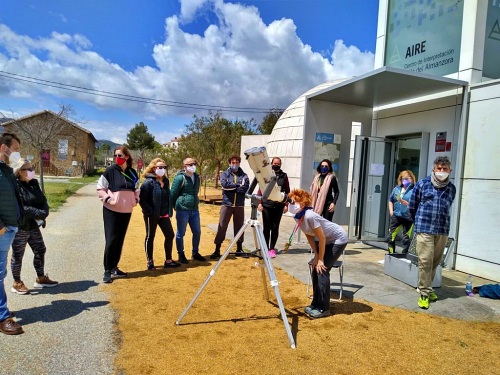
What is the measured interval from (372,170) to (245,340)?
6.18 m

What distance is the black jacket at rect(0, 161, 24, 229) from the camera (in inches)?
140

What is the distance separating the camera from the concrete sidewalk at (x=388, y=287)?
186 inches

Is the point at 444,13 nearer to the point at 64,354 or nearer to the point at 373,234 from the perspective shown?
the point at 373,234

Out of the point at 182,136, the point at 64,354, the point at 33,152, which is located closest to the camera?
the point at 64,354

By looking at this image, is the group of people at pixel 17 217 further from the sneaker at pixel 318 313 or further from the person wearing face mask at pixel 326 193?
the person wearing face mask at pixel 326 193

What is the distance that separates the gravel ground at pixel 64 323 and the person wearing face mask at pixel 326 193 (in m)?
4.04

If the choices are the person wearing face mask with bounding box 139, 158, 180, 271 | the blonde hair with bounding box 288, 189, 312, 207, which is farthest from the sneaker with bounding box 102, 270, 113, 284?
the blonde hair with bounding box 288, 189, 312, 207

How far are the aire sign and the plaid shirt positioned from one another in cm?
348

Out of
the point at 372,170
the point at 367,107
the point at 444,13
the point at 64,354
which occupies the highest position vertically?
the point at 444,13

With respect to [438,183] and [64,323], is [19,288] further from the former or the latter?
[438,183]

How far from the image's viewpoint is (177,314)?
431 centimetres

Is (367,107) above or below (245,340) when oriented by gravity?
above

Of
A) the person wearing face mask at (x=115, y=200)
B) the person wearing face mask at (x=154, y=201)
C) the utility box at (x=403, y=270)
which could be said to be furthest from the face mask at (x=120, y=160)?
the utility box at (x=403, y=270)

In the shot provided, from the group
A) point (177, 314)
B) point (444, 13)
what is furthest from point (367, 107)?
point (177, 314)
